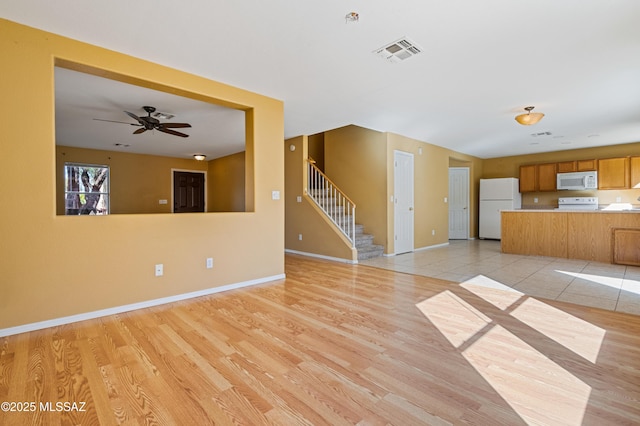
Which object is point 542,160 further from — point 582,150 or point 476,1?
point 476,1

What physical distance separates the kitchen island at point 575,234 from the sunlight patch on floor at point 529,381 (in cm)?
466

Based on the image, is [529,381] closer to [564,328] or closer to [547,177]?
[564,328]

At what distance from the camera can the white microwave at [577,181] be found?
7.44 meters

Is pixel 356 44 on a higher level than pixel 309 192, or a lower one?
higher

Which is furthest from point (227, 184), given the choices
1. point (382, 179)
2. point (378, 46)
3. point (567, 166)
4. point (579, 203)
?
point (579, 203)

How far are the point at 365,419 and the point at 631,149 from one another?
966 centimetres

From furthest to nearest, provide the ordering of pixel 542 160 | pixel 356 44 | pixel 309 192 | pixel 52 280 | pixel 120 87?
pixel 542 160 → pixel 309 192 → pixel 120 87 → pixel 356 44 → pixel 52 280

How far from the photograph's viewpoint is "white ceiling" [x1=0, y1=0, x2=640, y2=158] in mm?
2312

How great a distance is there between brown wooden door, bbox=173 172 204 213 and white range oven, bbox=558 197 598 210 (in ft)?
34.1

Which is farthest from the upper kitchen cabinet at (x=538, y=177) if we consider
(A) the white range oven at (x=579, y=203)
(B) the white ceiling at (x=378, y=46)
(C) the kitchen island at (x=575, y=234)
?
(B) the white ceiling at (x=378, y=46)

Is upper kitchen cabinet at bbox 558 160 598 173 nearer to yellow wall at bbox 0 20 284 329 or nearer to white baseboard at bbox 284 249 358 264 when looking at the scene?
white baseboard at bbox 284 249 358 264

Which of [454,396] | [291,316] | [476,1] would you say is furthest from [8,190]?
[476,1]

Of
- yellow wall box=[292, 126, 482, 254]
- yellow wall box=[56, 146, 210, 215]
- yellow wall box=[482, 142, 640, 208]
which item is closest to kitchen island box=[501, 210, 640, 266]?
yellow wall box=[292, 126, 482, 254]

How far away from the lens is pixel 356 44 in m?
2.79
